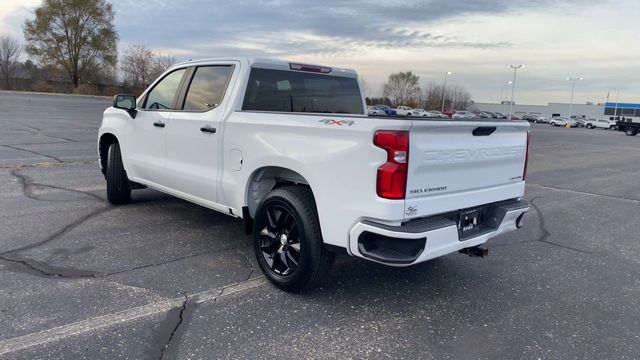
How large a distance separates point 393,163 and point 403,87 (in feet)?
359

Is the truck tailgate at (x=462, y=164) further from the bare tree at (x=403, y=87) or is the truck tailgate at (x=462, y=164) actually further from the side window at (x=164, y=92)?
the bare tree at (x=403, y=87)

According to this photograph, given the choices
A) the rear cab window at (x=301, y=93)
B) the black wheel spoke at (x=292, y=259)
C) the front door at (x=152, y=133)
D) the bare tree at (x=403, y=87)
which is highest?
the bare tree at (x=403, y=87)

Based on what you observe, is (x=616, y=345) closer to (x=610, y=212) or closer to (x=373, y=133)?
(x=373, y=133)

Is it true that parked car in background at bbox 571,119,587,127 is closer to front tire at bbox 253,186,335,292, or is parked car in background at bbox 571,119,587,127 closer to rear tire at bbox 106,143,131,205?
rear tire at bbox 106,143,131,205

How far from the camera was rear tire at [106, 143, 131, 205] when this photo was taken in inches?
255

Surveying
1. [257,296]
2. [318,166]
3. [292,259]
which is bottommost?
[257,296]

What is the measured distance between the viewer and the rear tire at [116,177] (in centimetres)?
647

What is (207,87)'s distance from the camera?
5.12 meters

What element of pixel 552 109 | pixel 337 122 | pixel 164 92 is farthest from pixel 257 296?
pixel 552 109

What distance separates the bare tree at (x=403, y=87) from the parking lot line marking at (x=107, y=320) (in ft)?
349

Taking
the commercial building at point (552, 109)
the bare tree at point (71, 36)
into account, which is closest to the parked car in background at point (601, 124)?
the commercial building at point (552, 109)

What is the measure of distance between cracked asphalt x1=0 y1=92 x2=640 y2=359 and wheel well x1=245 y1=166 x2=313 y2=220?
663 mm

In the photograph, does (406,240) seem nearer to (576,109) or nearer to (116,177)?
(116,177)

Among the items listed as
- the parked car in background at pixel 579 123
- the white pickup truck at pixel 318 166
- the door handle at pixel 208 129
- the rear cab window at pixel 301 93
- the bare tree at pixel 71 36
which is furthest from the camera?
the parked car in background at pixel 579 123
